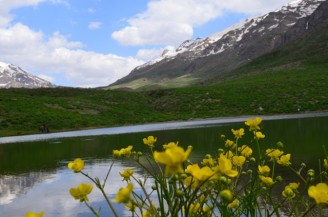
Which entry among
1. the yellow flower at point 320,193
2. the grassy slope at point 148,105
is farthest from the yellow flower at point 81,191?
the grassy slope at point 148,105

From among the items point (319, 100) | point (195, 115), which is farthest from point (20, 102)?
point (319, 100)

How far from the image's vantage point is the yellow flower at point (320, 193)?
6.87ft

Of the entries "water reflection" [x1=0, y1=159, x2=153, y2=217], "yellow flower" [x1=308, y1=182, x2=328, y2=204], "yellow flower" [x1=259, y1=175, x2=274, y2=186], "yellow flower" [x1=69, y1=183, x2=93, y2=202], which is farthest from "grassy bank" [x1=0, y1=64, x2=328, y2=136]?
"yellow flower" [x1=308, y1=182, x2=328, y2=204]

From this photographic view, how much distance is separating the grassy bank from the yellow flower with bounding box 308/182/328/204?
4104cm

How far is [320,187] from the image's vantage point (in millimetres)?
2123

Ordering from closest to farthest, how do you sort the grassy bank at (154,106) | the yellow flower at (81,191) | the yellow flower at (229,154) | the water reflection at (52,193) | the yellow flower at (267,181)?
the yellow flower at (81,191) < the yellow flower at (267,181) < the yellow flower at (229,154) < the water reflection at (52,193) < the grassy bank at (154,106)

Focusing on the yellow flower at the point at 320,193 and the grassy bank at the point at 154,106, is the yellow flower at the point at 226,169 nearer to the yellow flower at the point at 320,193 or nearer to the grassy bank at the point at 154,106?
the yellow flower at the point at 320,193

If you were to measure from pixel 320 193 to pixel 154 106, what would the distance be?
6574 centimetres

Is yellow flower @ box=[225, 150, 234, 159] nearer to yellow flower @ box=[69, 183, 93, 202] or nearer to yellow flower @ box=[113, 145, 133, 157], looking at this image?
yellow flower @ box=[113, 145, 133, 157]

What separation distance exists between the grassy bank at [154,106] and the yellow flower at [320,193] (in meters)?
41.0

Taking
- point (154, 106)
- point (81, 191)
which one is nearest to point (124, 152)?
point (81, 191)

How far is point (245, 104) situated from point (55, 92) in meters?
36.8

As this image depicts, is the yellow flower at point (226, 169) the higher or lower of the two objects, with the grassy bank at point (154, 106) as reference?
higher

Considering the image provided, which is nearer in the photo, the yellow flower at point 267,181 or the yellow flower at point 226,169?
the yellow flower at point 226,169
